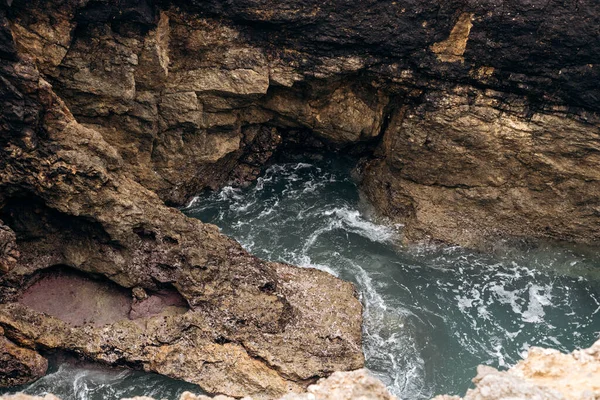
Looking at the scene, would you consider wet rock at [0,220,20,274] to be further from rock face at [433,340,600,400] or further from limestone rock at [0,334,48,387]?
rock face at [433,340,600,400]

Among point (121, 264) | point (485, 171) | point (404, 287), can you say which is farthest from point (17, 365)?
point (485, 171)

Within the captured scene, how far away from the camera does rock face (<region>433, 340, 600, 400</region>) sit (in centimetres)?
1076

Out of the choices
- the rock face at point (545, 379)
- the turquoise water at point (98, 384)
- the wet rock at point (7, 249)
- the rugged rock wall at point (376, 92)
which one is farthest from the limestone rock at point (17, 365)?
the rock face at point (545, 379)

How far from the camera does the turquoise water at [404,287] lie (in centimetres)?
2125

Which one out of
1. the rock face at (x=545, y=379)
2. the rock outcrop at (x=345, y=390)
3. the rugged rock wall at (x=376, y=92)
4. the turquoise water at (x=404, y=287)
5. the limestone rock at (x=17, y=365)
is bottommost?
Result: the limestone rock at (x=17, y=365)

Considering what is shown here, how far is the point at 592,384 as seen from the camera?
A: 11227 mm

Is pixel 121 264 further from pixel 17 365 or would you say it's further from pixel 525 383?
pixel 525 383

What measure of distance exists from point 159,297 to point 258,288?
11.2ft

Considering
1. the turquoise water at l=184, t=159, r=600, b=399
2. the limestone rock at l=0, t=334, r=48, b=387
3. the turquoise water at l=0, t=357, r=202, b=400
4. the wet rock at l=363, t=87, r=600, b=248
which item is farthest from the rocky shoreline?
the wet rock at l=363, t=87, r=600, b=248

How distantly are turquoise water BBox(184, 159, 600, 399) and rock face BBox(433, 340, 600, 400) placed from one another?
365 inches

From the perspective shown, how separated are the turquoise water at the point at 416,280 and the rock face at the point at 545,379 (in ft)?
30.4

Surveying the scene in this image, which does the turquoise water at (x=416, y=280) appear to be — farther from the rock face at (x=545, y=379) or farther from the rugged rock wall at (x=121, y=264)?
the rock face at (x=545, y=379)

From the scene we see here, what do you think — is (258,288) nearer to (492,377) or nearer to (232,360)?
(232,360)

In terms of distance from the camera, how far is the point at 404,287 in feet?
81.9
